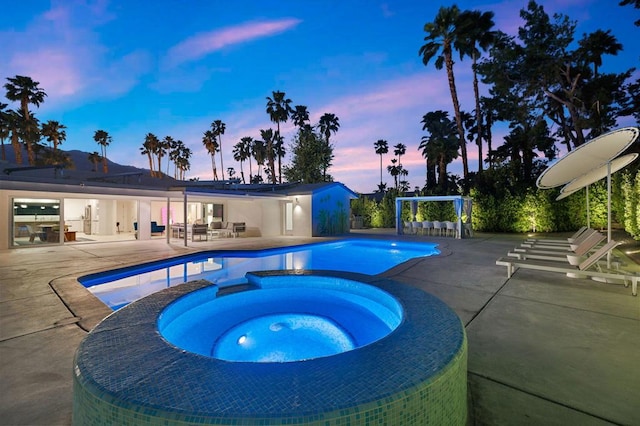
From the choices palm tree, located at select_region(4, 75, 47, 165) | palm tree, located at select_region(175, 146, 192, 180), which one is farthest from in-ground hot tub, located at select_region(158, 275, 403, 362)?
palm tree, located at select_region(175, 146, 192, 180)

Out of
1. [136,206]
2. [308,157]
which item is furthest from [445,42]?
[136,206]

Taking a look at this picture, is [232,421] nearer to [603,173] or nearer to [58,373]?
[58,373]

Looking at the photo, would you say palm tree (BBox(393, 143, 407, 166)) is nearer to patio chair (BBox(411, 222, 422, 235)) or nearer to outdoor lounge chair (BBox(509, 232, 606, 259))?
patio chair (BBox(411, 222, 422, 235))

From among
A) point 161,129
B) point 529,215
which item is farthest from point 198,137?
point 529,215

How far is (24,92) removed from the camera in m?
23.1

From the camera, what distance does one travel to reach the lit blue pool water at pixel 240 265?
6414 millimetres

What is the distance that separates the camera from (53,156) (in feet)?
91.0

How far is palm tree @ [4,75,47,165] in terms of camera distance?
22.6 meters

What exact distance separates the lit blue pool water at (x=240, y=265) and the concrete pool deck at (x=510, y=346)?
100 centimetres

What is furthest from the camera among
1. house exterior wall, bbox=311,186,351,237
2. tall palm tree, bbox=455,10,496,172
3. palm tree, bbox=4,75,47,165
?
palm tree, bbox=4,75,47,165

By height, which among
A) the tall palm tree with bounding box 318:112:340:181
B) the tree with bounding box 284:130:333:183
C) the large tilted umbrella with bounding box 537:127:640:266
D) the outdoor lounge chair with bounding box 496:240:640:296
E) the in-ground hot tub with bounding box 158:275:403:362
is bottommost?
the in-ground hot tub with bounding box 158:275:403:362

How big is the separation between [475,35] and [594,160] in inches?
795

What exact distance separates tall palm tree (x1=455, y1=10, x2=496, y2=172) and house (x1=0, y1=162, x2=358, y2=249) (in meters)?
12.9

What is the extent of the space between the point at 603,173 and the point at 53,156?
39.6m
